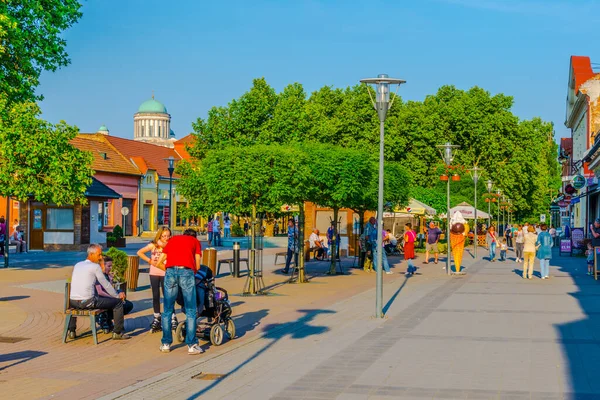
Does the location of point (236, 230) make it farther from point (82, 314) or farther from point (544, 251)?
point (82, 314)

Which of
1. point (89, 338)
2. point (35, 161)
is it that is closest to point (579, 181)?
point (35, 161)

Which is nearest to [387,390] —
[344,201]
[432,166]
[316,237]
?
[344,201]

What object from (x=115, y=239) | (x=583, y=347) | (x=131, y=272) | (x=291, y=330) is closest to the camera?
(x=583, y=347)

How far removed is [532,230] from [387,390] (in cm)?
1635

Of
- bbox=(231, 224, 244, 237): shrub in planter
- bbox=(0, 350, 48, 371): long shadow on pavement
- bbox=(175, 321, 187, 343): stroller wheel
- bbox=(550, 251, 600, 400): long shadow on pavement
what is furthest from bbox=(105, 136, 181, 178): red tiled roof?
bbox=(0, 350, 48, 371): long shadow on pavement

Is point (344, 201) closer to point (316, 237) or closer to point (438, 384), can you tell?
point (316, 237)

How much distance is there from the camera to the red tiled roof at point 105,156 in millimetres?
59875

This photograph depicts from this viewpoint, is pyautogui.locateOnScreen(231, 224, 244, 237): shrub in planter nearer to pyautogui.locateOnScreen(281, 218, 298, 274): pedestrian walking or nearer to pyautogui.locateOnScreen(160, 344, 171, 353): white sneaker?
pyautogui.locateOnScreen(281, 218, 298, 274): pedestrian walking

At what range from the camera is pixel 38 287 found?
62.0 ft

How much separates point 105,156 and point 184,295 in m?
54.1

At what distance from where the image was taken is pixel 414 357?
9.85 meters

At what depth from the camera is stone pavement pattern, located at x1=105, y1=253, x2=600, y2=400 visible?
313 inches

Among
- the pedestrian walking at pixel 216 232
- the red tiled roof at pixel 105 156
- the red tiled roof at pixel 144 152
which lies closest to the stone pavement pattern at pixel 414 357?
the pedestrian walking at pixel 216 232

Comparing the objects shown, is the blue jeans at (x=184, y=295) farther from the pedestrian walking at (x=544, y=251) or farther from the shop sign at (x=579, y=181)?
the shop sign at (x=579, y=181)
